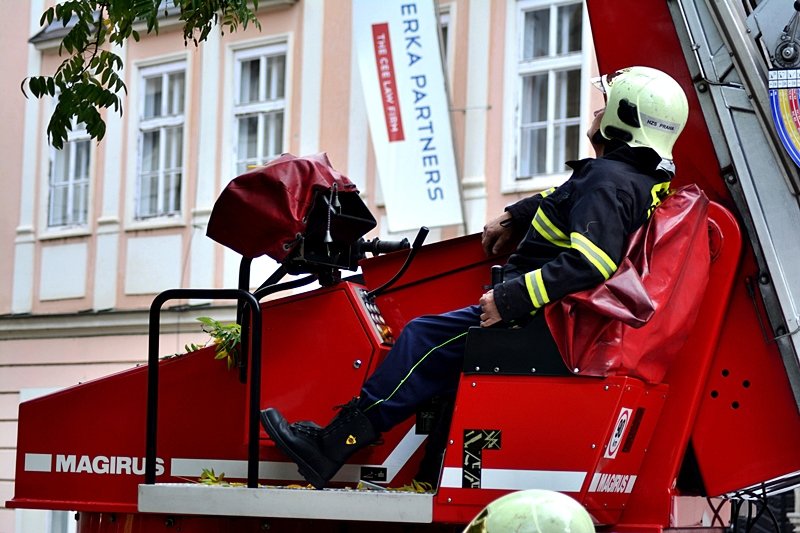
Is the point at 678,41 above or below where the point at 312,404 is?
above

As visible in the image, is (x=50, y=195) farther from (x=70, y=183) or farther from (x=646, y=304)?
(x=646, y=304)

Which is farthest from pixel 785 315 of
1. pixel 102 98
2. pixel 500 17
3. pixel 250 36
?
pixel 250 36

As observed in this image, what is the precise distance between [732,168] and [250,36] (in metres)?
14.9

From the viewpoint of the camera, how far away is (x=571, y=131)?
57.9 ft

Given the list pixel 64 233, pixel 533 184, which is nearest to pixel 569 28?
pixel 533 184

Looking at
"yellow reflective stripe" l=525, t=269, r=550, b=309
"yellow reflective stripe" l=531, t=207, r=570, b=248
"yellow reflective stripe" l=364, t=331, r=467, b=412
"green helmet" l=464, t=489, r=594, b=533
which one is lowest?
"green helmet" l=464, t=489, r=594, b=533

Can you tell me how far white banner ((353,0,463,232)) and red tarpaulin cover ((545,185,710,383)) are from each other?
1121 cm

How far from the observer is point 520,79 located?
17969mm

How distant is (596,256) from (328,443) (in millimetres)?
1259

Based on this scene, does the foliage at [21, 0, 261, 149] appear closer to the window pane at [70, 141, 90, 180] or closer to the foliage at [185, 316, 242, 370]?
the foliage at [185, 316, 242, 370]

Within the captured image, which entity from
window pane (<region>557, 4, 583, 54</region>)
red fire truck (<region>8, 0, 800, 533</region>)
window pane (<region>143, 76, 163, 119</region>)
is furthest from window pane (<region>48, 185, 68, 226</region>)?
red fire truck (<region>8, 0, 800, 533</region>)

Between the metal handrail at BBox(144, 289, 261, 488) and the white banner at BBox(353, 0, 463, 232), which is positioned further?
the white banner at BBox(353, 0, 463, 232)

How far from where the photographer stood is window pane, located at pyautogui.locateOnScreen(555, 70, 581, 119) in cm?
1767

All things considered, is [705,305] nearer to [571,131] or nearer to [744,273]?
[744,273]
